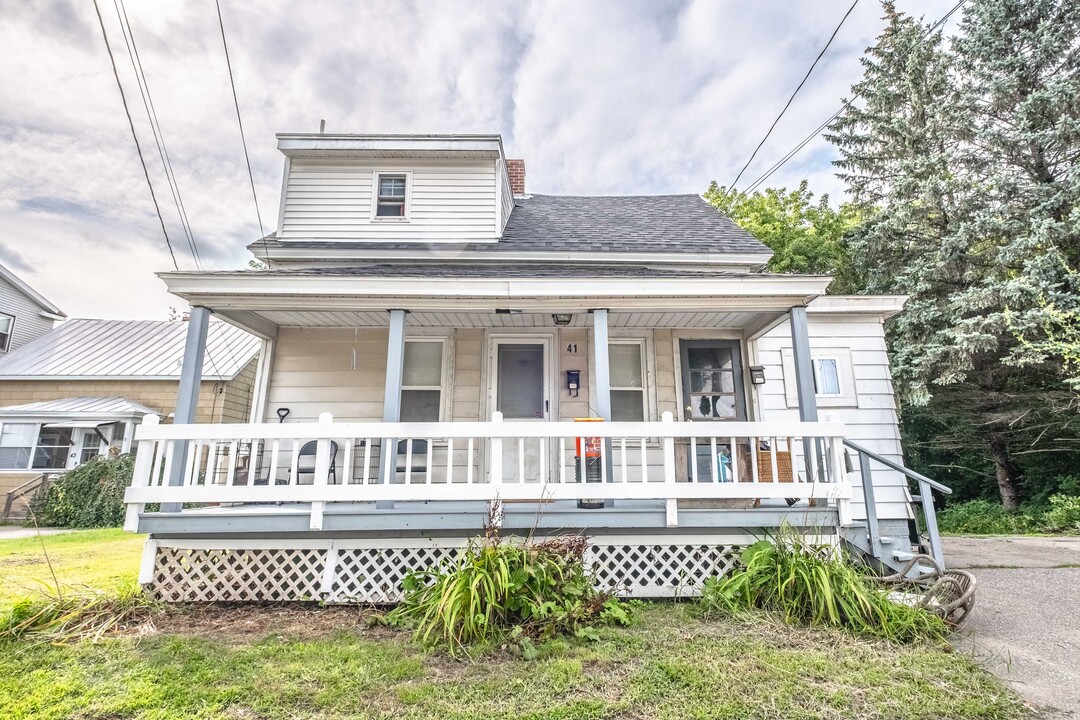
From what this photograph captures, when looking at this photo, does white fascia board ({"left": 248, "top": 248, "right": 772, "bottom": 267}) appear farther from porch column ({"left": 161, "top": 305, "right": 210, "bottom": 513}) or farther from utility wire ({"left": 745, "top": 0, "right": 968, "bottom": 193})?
utility wire ({"left": 745, "top": 0, "right": 968, "bottom": 193})

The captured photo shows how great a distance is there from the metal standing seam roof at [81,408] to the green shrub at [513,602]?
38.4 feet

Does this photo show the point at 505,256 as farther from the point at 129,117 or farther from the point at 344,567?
the point at 129,117

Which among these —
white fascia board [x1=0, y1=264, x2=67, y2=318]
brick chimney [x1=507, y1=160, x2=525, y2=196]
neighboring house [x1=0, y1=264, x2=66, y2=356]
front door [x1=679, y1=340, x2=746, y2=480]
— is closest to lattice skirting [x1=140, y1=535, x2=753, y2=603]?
front door [x1=679, y1=340, x2=746, y2=480]

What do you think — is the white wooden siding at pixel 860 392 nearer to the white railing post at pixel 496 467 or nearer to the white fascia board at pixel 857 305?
the white fascia board at pixel 857 305

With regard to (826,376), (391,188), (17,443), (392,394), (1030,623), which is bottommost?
(1030,623)

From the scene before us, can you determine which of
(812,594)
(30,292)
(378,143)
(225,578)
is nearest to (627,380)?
(812,594)

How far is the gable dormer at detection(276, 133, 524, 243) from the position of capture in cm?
730

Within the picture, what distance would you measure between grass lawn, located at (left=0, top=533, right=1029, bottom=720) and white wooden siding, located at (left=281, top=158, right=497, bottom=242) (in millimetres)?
5355

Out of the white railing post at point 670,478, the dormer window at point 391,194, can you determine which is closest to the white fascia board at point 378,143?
the dormer window at point 391,194

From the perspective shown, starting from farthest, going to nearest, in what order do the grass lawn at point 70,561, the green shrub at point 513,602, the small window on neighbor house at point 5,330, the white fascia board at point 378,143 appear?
1. the small window on neighbor house at point 5,330
2. the white fascia board at point 378,143
3. the grass lawn at point 70,561
4. the green shrub at point 513,602

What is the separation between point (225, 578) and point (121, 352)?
1282 cm

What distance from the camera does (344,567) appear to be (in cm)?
430

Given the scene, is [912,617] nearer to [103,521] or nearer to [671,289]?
[671,289]

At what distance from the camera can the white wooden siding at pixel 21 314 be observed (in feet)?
48.0
